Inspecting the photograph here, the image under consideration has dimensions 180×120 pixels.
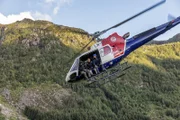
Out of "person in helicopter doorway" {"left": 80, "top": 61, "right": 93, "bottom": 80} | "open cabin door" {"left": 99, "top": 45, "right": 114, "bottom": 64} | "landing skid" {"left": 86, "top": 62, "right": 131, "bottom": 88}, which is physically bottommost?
"landing skid" {"left": 86, "top": 62, "right": 131, "bottom": 88}

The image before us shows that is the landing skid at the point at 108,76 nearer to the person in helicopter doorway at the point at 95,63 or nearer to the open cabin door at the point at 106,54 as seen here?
the person in helicopter doorway at the point at 95,63

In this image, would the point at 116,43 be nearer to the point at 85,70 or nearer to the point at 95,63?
the point at 95,63

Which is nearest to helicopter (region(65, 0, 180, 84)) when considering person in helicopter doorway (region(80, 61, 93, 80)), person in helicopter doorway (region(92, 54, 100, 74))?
person in helicopter doorway (region(92, 54, 100, 74))

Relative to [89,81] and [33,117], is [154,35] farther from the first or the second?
[33,117]

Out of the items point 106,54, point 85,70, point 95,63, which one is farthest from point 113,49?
point 85,70

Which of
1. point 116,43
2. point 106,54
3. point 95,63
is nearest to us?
point 95,63

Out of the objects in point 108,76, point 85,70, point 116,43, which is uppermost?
point 116,43

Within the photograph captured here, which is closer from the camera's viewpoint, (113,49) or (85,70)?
(85,70)

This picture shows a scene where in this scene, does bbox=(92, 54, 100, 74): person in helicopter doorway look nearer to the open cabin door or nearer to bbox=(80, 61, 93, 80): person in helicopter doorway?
the open cabin door

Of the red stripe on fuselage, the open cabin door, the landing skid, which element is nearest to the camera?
the landing skid

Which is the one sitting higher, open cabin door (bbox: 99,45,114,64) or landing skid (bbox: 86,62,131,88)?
open cabin door (bbox: 99,45,114,64)

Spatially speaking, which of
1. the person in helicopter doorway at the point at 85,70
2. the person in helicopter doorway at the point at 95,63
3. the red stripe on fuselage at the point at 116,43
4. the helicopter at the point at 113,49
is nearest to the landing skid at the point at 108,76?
the helicopter at the point at 113,49

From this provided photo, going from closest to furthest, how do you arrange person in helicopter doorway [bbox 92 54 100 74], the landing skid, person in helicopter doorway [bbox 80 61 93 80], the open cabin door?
the landing skid → person in helicopter doorway [bbox 80 61 93 80] → person in helicopter doorway [bbox 92 54 100 74] → the open cabin door

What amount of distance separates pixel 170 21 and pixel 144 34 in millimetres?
4869
